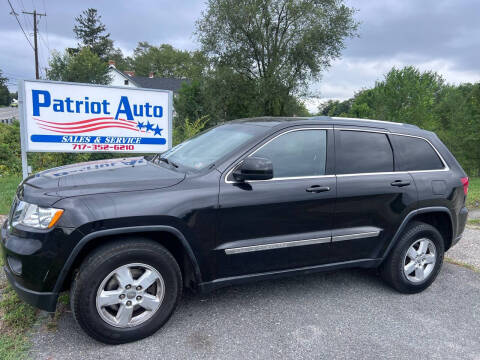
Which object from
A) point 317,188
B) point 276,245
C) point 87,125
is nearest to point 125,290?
point 276,245

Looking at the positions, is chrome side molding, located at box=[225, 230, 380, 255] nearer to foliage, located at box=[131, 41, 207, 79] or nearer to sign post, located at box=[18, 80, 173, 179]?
sign post, located at box=[18, 80, 173, 179]

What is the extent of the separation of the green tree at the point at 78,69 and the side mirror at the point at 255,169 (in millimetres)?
33528

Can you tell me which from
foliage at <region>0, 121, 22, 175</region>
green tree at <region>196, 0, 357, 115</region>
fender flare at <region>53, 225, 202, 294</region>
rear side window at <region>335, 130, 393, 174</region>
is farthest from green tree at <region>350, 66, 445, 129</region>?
fender flare at <region>53, 225, 202, 294</region>

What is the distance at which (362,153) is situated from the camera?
3.65 metres

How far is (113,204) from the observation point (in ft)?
8.57

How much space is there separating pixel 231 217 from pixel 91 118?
468 cm

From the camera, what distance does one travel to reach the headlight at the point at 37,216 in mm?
2521

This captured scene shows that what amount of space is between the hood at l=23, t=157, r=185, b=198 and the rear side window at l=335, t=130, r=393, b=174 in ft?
5.14

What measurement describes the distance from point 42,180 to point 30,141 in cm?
385

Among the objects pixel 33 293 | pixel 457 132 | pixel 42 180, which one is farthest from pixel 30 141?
pixel 457 132

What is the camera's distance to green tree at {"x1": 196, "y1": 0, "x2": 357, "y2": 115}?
27422mm

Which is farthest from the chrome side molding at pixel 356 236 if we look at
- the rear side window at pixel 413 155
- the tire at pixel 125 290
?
the tire at pixel 125 290

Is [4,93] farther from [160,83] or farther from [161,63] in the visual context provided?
[160,83]

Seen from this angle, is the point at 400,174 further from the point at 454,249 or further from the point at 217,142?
the point at 454,249
